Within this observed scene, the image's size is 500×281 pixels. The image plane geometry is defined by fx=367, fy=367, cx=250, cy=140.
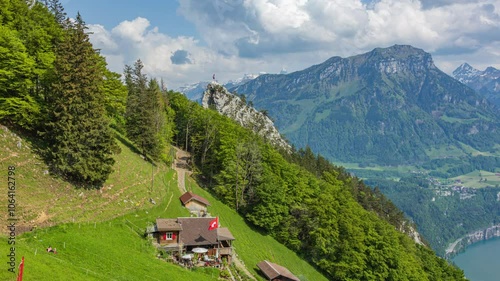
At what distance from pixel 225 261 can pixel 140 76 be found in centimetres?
5895

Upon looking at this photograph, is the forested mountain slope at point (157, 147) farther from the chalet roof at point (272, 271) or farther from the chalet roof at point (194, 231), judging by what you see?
the chalet roof at point (272, 271)

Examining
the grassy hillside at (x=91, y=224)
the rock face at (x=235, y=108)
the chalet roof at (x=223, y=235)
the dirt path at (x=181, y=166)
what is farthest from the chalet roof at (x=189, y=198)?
the rock face at (x=235, y=108)

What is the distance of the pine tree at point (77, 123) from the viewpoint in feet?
145

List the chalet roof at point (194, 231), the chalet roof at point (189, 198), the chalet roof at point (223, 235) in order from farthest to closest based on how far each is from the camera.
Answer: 1. the chalet roof at point (189, 198)
2. the chalet roof at point (223, 235)
3. the chalet roof at point (194, 231)

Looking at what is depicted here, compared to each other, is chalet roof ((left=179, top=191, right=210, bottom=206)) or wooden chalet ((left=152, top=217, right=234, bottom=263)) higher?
chalet roof ((left=179, top=191, right=210, bottom=206))

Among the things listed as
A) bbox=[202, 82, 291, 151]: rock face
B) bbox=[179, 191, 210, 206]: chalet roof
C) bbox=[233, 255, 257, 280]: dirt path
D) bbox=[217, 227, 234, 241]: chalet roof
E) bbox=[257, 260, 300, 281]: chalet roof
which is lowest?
bbox=[257, 260, 300, 281]: chalet roof

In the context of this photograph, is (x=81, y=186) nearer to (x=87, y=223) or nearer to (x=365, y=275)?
(x=87, y=223)

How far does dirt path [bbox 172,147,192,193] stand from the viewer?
72113mm

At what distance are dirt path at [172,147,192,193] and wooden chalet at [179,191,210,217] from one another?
5.54m

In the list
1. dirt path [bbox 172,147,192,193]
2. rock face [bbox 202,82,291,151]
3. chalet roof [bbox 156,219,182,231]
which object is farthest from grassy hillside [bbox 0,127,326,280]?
rock face [bbox 202,82,291,151]

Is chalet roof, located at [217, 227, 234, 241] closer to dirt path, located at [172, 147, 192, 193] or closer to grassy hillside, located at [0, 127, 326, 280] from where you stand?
grassy hillside, located at [0, 127, 326, 280]

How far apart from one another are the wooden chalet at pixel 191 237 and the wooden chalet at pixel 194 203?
9.28 m

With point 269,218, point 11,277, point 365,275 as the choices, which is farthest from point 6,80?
point 365,275

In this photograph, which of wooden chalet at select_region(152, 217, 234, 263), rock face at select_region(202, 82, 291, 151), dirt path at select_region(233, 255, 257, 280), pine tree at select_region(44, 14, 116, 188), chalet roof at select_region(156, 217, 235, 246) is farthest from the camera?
rock face at select_region(202, 82, 291, 151)
